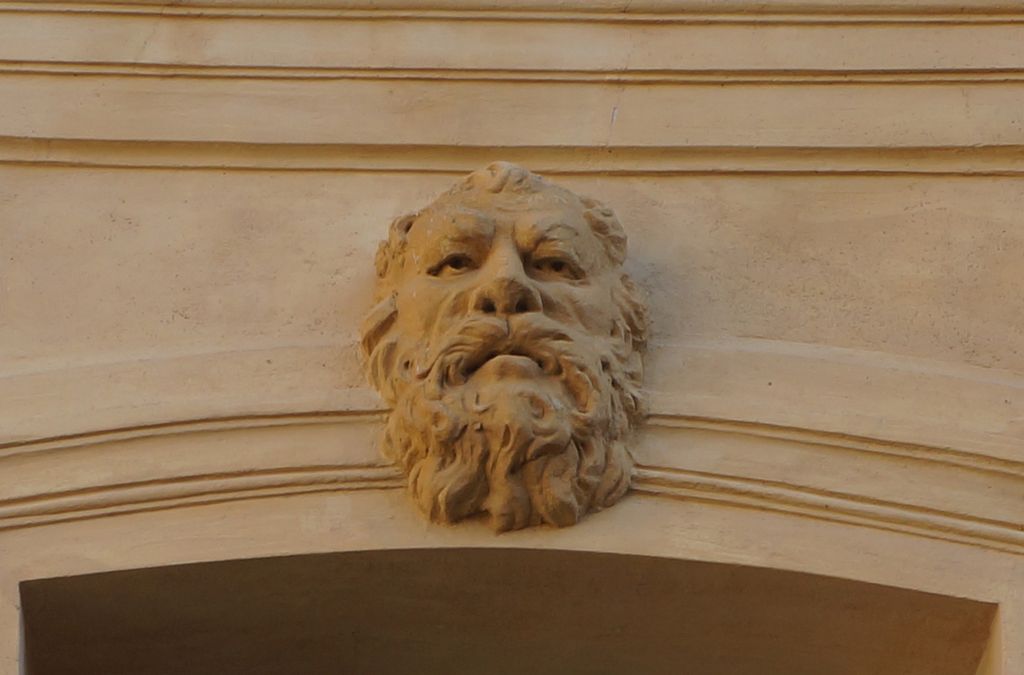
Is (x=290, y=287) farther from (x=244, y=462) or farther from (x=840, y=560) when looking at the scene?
(x=840, y=560)

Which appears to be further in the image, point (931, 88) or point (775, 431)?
point (931, 88)

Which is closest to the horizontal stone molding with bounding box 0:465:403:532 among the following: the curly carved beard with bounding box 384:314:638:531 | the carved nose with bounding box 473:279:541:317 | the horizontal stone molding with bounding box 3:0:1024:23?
the curly carved beard with bounding box 384:314:638:531

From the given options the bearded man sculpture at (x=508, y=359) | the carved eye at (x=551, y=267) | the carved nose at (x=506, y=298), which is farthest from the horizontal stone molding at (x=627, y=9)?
the carved nose at (x=506, y=298)

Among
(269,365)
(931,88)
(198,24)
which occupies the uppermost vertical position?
(198,24)

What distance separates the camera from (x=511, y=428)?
6.32 metres

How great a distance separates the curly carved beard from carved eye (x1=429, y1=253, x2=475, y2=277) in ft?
0.56

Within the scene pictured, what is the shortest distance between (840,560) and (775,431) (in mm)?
344

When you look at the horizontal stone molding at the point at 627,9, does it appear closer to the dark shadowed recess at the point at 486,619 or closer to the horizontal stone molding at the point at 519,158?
the horizontal stone molding at the point at 519,158

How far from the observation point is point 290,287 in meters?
6.86

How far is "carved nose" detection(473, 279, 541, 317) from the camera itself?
6414 millimetres

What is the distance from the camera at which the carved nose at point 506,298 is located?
641 centimetres

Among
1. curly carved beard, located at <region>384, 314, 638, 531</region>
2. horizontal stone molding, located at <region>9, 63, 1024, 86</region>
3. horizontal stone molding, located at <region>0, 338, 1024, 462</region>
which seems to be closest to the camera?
curly carved beard, located at <region>384, 314, 638, 531</region>

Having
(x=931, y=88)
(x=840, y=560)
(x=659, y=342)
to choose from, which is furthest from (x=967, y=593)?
(x=931, y=88)

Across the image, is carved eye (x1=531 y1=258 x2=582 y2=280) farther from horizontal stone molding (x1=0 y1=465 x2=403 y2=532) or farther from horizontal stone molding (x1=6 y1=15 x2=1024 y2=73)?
horizontal stone molding (x1=6 y1=15 x2=1024 y2=73)
